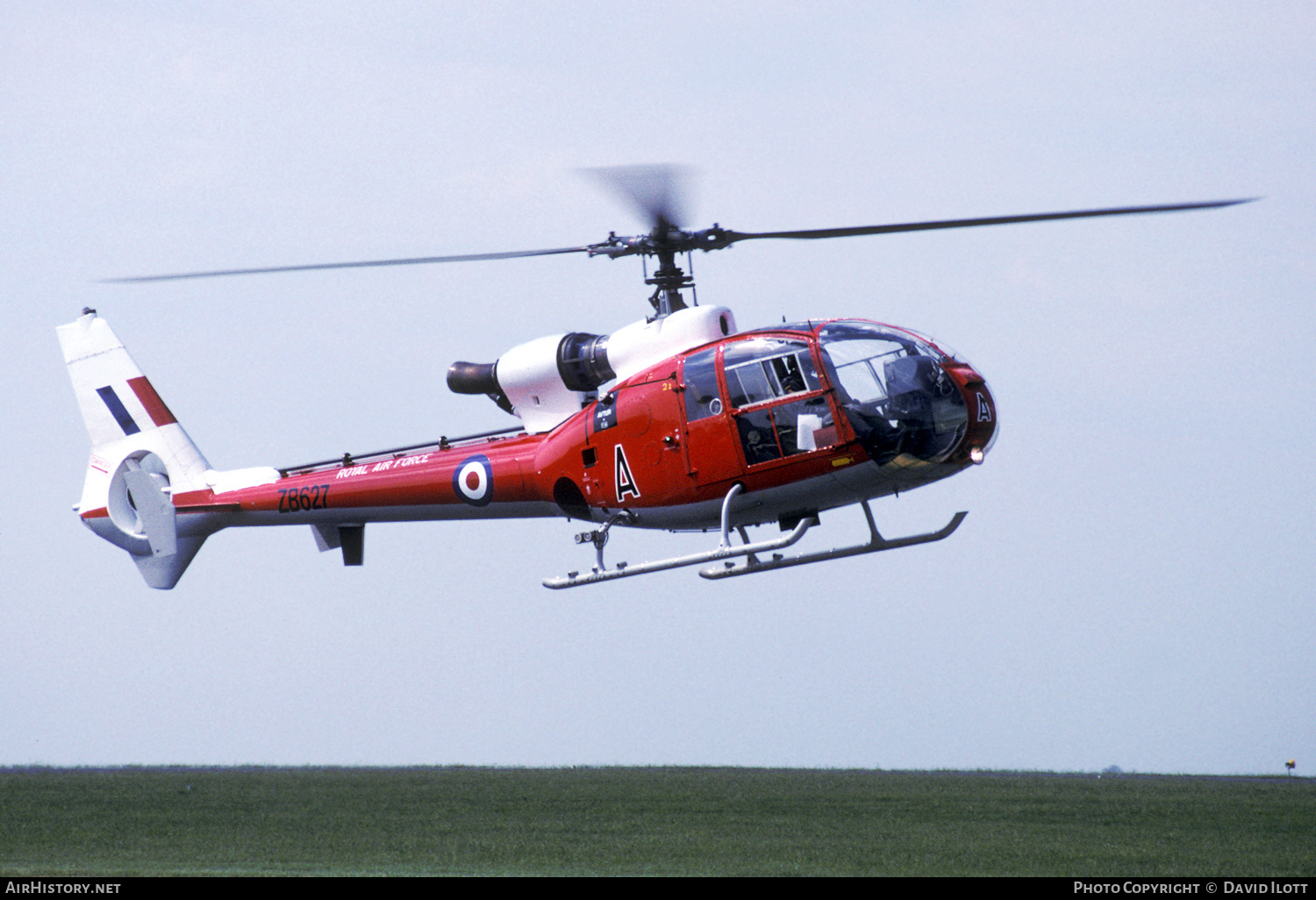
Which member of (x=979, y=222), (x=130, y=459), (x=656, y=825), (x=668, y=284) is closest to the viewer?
(x=979, y=222)

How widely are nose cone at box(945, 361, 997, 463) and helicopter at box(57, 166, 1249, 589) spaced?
2 centimetres

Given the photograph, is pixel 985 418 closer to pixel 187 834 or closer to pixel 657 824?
pixel 657 824

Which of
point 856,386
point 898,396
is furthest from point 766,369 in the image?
point 898,396

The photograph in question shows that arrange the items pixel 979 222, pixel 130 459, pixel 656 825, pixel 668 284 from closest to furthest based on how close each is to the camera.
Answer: pixel 979 222 < pixel 668 284 < pixel 130 459 < pixel 656 825

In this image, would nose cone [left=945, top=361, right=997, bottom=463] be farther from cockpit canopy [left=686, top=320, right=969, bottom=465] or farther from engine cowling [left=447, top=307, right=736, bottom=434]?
engine cowling [left=447, top=307, right=736, bottom=434]

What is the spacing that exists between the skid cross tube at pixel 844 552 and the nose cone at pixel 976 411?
100cm

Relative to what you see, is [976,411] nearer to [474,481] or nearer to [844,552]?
[844,552]

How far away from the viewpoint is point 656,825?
3189 cm

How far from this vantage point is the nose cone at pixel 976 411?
17672 mm

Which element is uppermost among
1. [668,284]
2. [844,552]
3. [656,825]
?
[668,284]

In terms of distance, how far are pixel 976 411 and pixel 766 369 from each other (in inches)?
104

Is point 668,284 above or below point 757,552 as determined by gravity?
above

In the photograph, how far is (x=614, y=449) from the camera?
20.0 m

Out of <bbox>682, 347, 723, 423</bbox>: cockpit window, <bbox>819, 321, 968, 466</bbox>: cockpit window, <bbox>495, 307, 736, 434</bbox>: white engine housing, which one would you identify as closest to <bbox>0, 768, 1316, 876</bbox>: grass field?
<bbox>495, 307, 736, 434</bbox>: white engine housing
